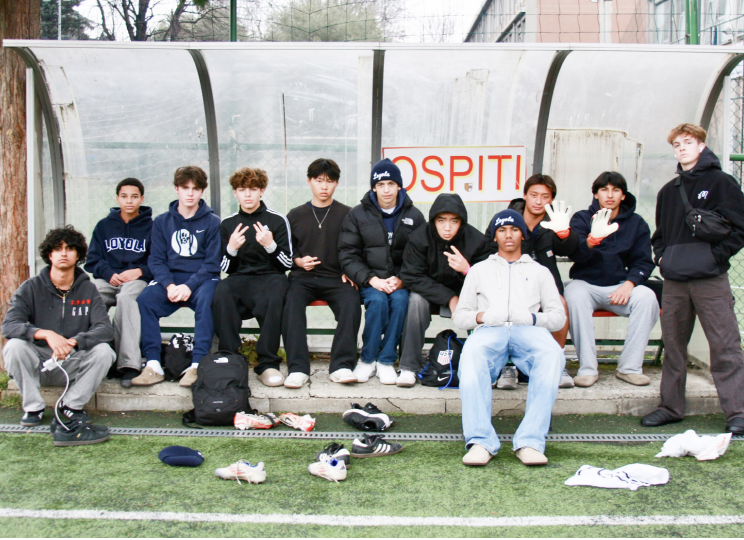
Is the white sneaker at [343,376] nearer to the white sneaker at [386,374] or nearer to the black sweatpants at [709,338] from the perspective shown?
the white sneaker at [386,374]

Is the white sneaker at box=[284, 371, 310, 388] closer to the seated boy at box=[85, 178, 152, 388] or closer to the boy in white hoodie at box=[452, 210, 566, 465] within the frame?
the boy in white hoodie at box=[452, 210, 566, 465]

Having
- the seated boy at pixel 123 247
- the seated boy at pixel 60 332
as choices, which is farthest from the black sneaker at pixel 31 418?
the seated boy at pixel 123 247

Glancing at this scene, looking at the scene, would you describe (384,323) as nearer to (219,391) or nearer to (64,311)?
(219,391)

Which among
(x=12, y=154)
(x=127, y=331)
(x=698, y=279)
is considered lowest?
(x=127, y=331)

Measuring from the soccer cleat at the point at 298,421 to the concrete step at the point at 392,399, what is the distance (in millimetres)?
212

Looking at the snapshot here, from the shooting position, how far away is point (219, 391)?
3.92 metres

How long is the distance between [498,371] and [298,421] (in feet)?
4.09

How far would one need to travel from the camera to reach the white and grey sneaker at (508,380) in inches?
167

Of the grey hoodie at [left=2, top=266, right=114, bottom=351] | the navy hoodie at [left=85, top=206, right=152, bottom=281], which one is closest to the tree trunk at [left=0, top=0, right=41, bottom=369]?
the navy hoodie at [left=85, top=206, right=152, bottom=281]

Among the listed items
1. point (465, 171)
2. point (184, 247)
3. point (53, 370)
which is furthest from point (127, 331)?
point (465, 171)

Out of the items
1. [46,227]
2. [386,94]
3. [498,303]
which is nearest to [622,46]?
[386,94]

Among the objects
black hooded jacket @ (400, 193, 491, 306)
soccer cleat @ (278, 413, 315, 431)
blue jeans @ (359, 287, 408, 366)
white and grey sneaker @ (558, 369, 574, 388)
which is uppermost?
black hooded jacket @ (400, 193, 491, 306)

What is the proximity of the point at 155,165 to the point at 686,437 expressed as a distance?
4404 mm

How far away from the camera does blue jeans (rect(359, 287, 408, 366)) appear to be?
443 cm
